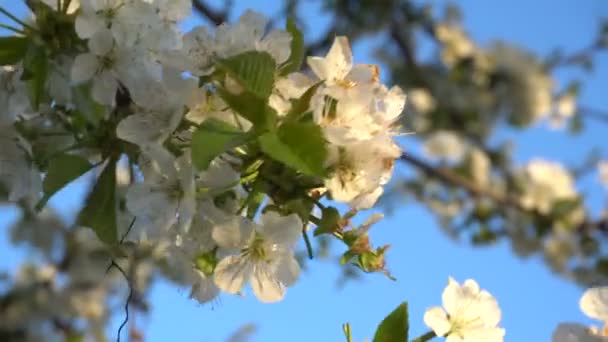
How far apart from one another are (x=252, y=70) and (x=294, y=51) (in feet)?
0.32

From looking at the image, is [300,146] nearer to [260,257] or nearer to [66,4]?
[260,257]

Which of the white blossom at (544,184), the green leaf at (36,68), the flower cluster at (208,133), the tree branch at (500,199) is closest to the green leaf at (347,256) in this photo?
the flower cluster at (208,133)

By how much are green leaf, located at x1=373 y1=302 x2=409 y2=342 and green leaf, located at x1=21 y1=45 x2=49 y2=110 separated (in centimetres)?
40

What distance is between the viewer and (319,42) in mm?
1874

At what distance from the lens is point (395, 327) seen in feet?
2.08

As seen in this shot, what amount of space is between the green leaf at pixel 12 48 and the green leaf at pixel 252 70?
235mm

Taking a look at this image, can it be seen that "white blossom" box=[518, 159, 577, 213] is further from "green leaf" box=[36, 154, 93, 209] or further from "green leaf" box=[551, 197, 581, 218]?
"green leaf" box=[36, 154, 93, 209]

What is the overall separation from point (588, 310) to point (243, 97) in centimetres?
41

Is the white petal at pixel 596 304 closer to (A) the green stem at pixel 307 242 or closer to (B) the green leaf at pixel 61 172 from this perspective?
(A) the green stem at pixel 307 242

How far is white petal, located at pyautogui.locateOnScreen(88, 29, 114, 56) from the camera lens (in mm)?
627

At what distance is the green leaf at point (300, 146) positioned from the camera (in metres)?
0.52

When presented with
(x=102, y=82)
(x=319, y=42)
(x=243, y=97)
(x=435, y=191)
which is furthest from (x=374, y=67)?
(x=435, y=191)

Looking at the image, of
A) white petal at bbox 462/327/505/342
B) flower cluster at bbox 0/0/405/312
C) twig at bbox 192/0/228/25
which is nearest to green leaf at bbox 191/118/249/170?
flower cluster at bbox 0/0/405/312

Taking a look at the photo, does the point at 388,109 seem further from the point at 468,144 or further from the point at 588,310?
the point at 468,144
